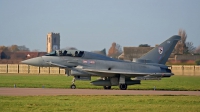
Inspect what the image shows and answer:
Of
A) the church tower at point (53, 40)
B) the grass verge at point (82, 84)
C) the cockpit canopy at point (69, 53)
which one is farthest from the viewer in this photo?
the church tower at point (53, 40)

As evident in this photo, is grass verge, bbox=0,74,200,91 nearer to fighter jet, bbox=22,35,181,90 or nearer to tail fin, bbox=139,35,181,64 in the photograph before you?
fighter jet, bbox=22,35,181,90

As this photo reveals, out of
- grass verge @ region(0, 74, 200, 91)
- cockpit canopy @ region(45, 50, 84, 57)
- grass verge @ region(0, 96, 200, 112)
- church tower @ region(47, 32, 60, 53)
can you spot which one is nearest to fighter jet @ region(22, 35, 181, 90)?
cockpit canopy @ region(45, 50, 84, 57)

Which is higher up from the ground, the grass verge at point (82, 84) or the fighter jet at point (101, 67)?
the fighter jet at point (101, 67)

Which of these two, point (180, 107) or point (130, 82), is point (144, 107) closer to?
point (180, 107)

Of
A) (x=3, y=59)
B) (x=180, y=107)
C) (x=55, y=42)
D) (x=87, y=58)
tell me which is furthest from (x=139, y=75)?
(x=55, y=42)

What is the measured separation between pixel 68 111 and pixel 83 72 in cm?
1458

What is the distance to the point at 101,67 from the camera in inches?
1307

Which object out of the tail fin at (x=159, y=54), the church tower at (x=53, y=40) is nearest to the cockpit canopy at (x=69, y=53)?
the tail fin at (x=159, y=54)

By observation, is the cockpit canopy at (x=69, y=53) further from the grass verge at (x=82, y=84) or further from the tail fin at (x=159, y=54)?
the tail fin at (x=159, y=54)

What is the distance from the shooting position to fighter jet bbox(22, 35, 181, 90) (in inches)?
1287

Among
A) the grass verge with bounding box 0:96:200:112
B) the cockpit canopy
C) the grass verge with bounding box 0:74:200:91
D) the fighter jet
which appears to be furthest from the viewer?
the grass verge with bounding box 0:74:200:91

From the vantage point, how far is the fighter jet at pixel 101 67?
107ft

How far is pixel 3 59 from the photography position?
284 feet

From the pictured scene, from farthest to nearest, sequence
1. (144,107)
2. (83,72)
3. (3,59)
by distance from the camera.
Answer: (3,59) → (83,72) → (144,107)
